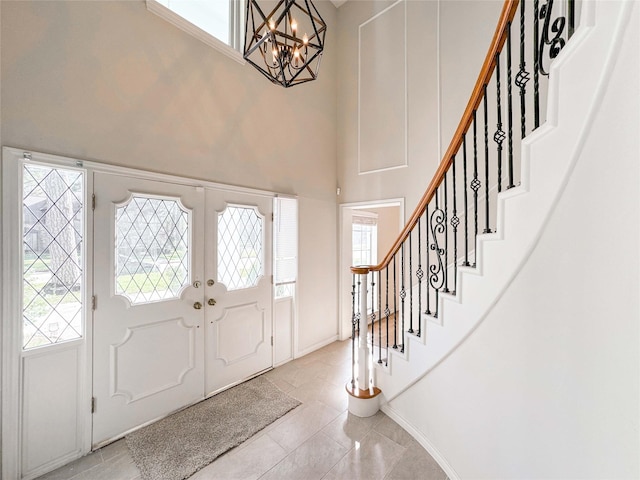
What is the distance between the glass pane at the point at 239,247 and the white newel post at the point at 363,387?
50.9 inches

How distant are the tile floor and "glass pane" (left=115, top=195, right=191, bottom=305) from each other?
114cm

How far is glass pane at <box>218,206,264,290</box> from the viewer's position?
2838mm

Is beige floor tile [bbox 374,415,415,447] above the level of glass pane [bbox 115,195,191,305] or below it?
below

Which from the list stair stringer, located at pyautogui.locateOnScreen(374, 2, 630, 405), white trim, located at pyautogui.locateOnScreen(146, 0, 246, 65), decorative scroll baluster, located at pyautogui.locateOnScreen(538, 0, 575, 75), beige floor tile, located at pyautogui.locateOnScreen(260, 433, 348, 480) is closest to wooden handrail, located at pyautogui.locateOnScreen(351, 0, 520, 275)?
decorative scroll baluster, located at pyautogui.locateOnScreen(538, 0, 575, 75)

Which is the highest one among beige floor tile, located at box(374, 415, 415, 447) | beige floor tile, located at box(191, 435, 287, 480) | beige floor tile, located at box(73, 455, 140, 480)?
beige floor tile, located at box(374, 415, 415, 447)

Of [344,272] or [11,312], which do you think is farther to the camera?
[344,272]

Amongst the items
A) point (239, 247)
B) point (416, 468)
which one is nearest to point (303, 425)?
point (416, 468)

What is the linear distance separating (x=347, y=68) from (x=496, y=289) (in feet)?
12.9

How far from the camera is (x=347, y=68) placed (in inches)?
160

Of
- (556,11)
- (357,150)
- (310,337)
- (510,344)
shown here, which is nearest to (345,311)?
(310,337)

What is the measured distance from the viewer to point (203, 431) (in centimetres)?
221

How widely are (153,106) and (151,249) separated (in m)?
1.22

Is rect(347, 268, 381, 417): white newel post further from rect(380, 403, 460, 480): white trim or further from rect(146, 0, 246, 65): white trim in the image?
rect(146, 0, 246, 65): white trim

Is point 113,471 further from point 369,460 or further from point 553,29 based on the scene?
point 553,29
